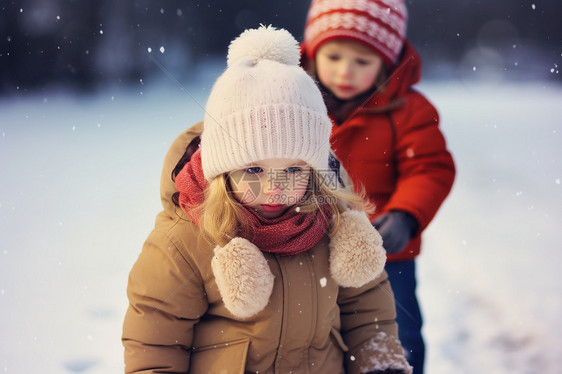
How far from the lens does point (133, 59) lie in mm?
4074

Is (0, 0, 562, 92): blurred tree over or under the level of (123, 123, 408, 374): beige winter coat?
over

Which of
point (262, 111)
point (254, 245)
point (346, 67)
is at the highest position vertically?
point (346, 67)

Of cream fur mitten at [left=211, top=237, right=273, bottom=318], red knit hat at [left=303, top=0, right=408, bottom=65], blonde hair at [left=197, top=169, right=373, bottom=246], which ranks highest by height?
red knit hat at [left=303, top=0, right=408, bottom=65]

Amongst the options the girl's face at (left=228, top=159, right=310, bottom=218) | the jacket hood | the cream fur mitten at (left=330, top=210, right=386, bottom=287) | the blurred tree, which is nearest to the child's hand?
the cream fur mitten at (left=330, top=210, right=386, bottom=287)

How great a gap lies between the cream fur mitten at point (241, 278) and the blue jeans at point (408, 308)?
776mm

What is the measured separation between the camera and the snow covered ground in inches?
70.2

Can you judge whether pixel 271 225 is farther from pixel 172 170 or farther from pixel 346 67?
pixel 346 67

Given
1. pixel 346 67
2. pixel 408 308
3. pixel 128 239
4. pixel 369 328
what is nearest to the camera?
pixel 369 328

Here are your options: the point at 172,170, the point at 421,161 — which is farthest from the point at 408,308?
the point at 172,170

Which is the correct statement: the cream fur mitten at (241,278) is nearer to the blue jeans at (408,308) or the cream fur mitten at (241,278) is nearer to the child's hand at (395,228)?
the child's hand at (395,228)

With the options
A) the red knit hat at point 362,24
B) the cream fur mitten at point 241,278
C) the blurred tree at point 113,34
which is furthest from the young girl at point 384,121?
Answer: the blurred tree at point 113,34

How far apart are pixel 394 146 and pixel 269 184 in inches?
28.4

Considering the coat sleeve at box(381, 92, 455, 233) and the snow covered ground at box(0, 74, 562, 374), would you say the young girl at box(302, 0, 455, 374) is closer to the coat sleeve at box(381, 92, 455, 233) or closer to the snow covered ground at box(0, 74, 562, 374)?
the coat sleeve at box(381, 92, 455, 233)

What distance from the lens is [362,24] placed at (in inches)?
59.0
